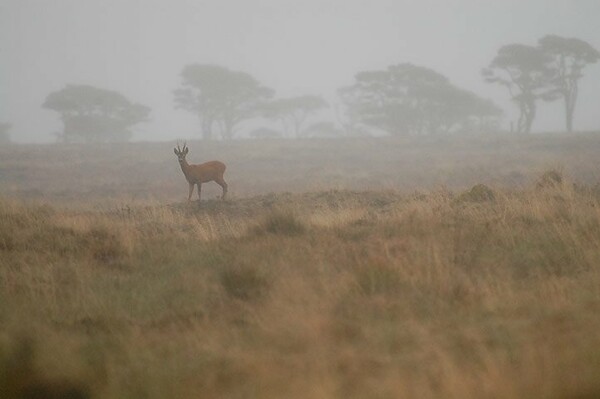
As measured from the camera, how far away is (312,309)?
203 inches

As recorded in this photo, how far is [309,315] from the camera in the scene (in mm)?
5016

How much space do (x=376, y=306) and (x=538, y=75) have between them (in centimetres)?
4652

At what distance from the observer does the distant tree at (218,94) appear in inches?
2247

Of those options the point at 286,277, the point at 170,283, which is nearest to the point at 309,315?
the point at 286,277

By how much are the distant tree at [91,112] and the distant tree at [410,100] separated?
88.4 ft

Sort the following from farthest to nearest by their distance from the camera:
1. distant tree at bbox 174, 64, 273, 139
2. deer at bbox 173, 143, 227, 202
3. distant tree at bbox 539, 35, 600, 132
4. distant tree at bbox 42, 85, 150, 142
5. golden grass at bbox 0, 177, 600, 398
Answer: distant tree at bbox 174, 64, 273, 139, distant tree at bbox 42, 85, 150, 142, distant tree at bbox 539, 35, 600, 132, deer at bbox 173, 143, 227, 202, golden grass at bbox 0, 177, 600, 398

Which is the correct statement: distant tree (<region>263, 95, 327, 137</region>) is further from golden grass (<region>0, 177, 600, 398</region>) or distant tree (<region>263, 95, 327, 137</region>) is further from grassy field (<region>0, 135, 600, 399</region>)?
golden grass (<region>0, 177, 600, 398</region>)

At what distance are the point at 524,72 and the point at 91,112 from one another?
4470 centimetres

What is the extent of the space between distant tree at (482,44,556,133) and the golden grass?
4054 centimetres

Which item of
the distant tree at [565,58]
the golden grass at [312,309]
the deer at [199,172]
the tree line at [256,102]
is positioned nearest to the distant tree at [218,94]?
the tree line at [256,102]

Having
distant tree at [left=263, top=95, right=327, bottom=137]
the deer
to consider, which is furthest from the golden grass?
distant tree at [left=263, top=95, right=327, bottom=137]

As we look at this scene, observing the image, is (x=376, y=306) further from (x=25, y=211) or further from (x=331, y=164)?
(x=331, y=164)

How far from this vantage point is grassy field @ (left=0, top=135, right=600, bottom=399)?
3.82 metres

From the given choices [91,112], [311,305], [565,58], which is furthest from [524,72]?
[311,305]
